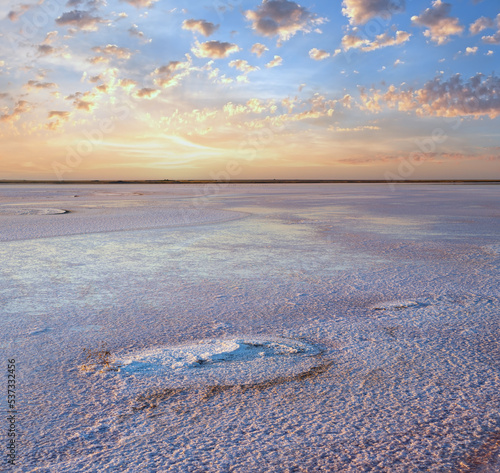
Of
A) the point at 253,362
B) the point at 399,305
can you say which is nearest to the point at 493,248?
the point at 399,305

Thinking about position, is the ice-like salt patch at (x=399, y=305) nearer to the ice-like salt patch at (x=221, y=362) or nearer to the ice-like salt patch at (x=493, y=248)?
the ice-like salt patch at (x=221, y=362)

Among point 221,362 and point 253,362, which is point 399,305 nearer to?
point 253,362

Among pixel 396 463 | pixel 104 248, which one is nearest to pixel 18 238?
pixel 104 248

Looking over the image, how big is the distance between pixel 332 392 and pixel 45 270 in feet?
15.9

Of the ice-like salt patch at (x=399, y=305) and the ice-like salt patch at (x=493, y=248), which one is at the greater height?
the ice-like salt patch at (x=493, y=248)

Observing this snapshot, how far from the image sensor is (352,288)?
535 cm

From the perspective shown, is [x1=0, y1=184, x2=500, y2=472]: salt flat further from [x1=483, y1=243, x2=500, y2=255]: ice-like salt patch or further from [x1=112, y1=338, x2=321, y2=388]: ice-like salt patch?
[x1=483, y1=243, x2=500, y2=255]: ice-like salt patch

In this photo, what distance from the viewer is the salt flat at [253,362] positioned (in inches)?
83.9

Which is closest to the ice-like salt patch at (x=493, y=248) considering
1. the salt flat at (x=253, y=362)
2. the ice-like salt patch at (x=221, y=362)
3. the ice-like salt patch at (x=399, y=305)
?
the salt flat at (x=253, y=362)

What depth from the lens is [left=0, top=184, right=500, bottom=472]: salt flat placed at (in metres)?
2.13

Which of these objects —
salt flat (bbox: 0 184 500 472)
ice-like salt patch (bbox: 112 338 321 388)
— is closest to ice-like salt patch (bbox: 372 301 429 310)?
salt flat (bbox: 0 184 500 472)

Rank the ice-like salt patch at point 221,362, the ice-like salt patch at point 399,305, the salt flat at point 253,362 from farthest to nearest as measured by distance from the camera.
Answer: the ice-like salt patch at point 399,305, the ice-like salt patch at point 221,362, the salt flat at point 253,362

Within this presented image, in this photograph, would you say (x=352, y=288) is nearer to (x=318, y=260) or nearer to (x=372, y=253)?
(x=318, y=260)

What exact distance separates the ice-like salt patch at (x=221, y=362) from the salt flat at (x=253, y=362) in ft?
0.05
